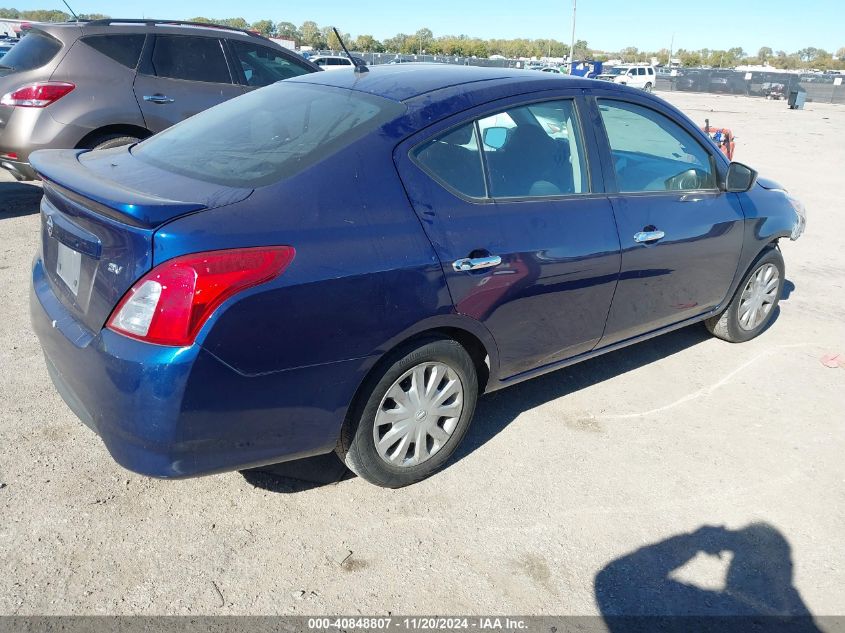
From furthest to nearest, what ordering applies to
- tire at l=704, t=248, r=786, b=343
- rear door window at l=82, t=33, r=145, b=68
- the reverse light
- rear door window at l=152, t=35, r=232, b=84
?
rear door window at l=152, t=35, r=232, b=84, rear door window at l=82, t=33, r=145, b=68, the reverse light, tire at l=704, t=248, r=786, b=343

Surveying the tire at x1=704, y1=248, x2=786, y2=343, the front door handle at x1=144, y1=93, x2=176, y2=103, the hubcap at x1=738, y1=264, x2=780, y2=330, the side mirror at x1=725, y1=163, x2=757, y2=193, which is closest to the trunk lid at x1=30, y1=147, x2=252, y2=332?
the side mirror at x1=725, y1=163, x2=757, y2=193

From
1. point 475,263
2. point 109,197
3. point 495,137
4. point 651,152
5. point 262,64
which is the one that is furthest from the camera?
point 262,64

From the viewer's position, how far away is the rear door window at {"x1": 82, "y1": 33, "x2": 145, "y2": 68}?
6710mm

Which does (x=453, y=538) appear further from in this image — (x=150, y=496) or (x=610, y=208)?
(x=610, y=208)

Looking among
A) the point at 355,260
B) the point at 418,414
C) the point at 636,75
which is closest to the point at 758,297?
the point at 418,414

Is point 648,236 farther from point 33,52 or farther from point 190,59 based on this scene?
point 33,52

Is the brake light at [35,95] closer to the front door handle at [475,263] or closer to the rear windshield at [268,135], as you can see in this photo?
the rear windshield at [268,135]

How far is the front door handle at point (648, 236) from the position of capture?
365cm

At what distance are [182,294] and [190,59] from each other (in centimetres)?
584

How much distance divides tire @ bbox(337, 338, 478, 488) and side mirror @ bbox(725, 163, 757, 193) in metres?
2.24

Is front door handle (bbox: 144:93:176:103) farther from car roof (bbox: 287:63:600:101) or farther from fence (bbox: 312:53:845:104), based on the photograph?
fence (bbox: 312:53:845:104)

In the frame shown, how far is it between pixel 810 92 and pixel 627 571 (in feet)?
182

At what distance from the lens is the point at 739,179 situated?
4258 mm

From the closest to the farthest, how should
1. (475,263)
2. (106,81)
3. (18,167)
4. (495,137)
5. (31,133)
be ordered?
Result: (475,263)
(495,137)
(31,133)
(18,167)
(106,81)
